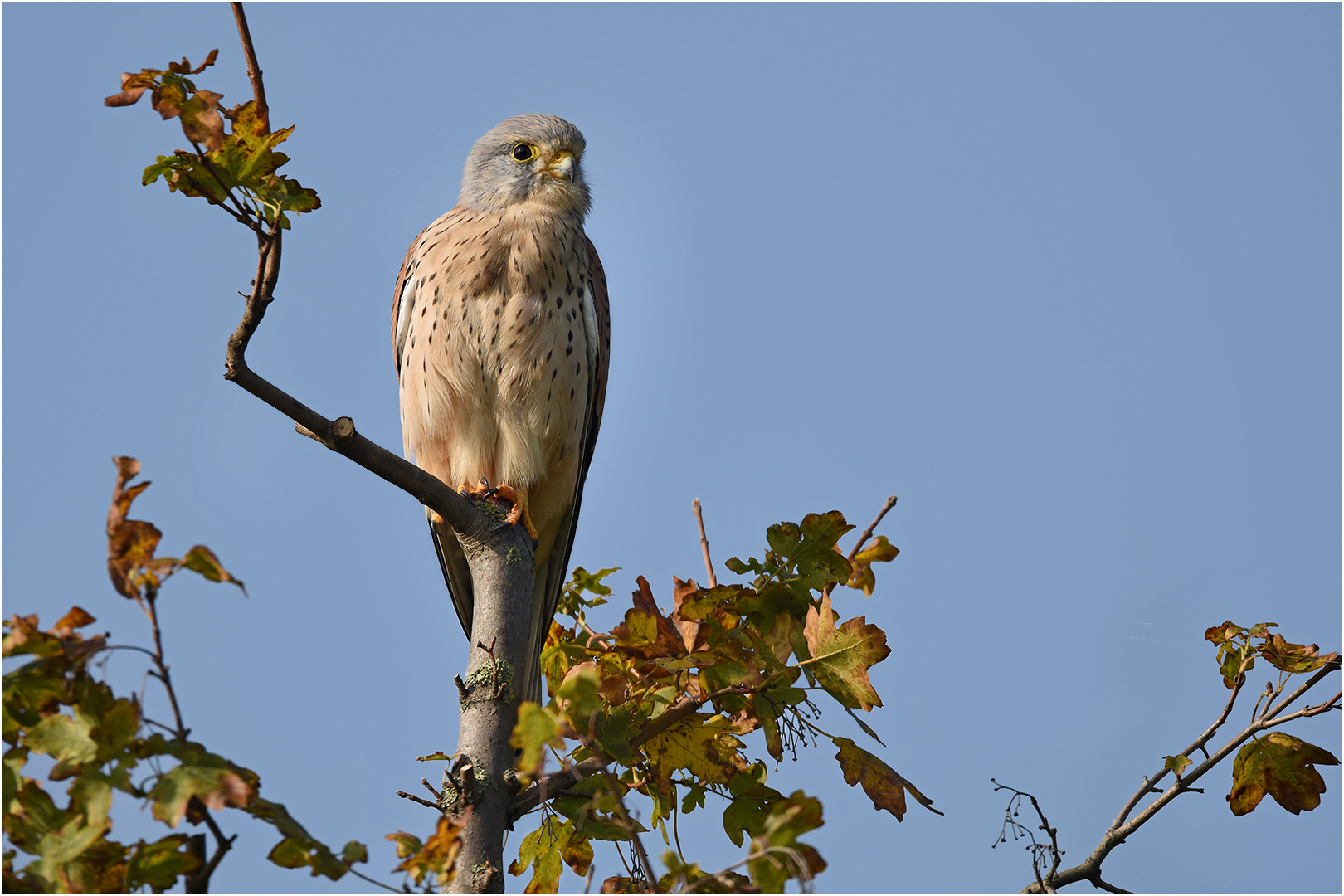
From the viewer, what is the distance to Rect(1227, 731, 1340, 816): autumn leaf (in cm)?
241

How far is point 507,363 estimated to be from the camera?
13.7 ft

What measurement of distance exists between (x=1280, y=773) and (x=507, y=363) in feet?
9.18

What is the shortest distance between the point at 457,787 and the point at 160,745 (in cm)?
116

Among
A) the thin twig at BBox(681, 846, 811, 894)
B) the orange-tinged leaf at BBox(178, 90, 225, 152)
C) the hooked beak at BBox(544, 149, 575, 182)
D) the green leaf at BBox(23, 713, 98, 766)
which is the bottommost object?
the thin twig at BBox(681, 846, 811, 894)

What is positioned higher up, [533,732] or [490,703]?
[490,703]

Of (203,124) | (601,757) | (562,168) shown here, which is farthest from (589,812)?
(562,168)

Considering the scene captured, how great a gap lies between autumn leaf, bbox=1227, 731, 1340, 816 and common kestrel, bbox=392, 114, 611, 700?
88.9 inches

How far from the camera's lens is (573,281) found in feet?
14.6

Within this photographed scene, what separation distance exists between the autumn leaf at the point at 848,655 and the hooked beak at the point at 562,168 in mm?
3081

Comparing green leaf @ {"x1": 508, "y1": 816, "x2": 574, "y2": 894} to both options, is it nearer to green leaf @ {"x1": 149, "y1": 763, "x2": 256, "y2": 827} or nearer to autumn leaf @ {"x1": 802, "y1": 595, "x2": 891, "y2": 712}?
autumn leaf @ {"x1": 802, "y1": 595, "x2": 891, "y2": 712}

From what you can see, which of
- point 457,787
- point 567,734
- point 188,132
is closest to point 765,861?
point 567,734

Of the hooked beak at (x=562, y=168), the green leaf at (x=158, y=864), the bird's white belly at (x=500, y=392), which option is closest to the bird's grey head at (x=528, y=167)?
the hooked beak at (x=562, y=168)

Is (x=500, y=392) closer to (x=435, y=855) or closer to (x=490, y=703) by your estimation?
(x=490, y=703)

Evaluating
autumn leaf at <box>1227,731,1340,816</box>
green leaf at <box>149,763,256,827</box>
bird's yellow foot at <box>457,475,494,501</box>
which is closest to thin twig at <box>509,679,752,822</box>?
green leaf at <box>149,763,256,827</box>
